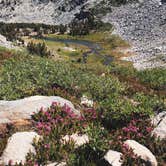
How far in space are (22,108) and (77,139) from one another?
9.99ft

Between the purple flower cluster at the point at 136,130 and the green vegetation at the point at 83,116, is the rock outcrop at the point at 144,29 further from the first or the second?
the purple flower cluster at the point at 136,130

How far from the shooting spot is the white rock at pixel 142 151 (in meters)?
12.8

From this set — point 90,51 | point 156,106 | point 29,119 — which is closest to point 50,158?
point 29,119

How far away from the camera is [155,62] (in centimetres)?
6462

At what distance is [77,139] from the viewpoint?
1445cm

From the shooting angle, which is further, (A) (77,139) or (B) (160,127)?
(B) (160,127)

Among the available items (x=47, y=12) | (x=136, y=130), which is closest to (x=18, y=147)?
(x=136, y=130)

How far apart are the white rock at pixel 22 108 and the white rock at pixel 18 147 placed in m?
1.50

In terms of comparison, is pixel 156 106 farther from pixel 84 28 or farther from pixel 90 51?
pixel 84 28

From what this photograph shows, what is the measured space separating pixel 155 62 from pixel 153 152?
5199 cm

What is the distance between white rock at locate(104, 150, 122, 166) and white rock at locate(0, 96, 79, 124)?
4.44m

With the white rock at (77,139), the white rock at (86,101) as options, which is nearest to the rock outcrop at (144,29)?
the white rock at (86,101)

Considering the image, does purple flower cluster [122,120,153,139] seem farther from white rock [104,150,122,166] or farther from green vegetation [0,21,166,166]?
white rock [104,150,122,166]

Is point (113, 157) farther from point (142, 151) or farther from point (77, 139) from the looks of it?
point (77, 139)
